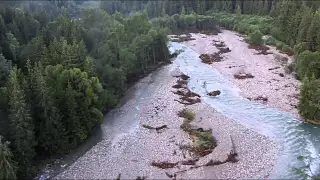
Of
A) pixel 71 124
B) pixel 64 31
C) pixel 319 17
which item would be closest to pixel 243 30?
pixel 319 17

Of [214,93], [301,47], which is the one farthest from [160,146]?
[301,47]

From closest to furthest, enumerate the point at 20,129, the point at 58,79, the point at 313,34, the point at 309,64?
1. the point at 20,129
2. the point at 58,79
3. the point at 309,64
4. the point at 313,34

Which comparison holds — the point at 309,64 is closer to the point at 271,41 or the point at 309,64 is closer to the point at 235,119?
the point at 235,119

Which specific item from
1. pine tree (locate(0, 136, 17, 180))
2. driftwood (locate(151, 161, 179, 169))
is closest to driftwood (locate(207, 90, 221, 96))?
driftwood (locate(151, 161, 179, 169))

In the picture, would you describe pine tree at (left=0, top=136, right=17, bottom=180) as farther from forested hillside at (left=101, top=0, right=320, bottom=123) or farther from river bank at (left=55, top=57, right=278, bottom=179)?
forested hillside at (left=101, top=0, right=320, bottom=123)

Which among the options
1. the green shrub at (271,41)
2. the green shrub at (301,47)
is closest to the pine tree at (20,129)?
the green shrub at (301,47)

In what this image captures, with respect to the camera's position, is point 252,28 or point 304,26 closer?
point 304,26
